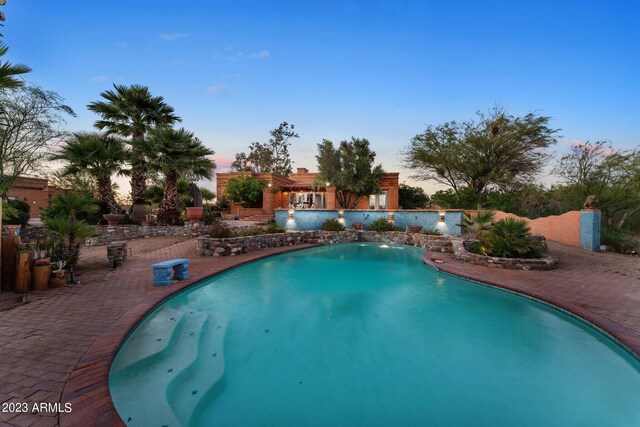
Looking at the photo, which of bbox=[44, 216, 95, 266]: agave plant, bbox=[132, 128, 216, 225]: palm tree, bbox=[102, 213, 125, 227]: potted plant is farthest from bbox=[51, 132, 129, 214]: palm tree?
bbox=[44, 216, 95, 266]: agave plant

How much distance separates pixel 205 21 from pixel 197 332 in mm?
13801

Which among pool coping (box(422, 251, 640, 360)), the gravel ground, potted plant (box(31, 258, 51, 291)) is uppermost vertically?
potted plant (box(31, 258, 51, 291))

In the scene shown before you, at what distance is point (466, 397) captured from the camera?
11.0 feet

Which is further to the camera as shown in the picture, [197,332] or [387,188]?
[387,188]

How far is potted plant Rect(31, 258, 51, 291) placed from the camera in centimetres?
584

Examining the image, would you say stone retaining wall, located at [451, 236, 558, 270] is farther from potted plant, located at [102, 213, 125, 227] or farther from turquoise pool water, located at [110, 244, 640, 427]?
potted plant, located at [102, 213, 125, 227]

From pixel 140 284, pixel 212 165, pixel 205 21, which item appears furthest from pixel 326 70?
pixel 140 284

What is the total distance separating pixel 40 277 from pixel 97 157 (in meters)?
11.9

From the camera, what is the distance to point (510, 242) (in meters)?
9.30

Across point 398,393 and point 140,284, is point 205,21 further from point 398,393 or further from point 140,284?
point 398,393

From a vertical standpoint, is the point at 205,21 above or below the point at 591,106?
above

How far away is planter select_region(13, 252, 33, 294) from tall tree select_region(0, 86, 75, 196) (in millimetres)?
14983

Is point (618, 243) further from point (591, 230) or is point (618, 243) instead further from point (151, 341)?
point (151, 341)

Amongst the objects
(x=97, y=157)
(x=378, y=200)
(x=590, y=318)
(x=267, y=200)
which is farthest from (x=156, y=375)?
(x=378, y=200)
